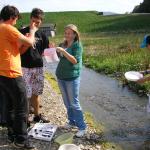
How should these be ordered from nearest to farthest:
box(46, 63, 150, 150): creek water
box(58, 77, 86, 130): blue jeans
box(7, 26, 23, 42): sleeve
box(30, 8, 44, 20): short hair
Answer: box(7, 26, 23, 42): sleeve < box(30, 8, 44, 20): short hair < box(58, 77, 86, 130): blue jeans < box(46, 63, 150, 150): creek water

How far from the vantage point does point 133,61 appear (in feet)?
49.8

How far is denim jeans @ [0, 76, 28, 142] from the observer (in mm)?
6117

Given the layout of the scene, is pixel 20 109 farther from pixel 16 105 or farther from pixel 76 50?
pixel 76 50

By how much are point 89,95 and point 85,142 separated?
5124 mm

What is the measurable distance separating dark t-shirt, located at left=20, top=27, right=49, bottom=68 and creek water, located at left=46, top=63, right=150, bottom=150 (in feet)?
6.03

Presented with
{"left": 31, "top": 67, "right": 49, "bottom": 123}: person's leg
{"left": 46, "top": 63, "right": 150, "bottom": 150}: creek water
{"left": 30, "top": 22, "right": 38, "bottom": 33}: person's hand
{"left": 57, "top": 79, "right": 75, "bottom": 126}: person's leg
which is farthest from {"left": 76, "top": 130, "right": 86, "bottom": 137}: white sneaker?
{"left": 30, "top": 22, "right": 38, "bottom": 33}: person's hand

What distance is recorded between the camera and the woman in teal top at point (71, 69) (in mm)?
6773

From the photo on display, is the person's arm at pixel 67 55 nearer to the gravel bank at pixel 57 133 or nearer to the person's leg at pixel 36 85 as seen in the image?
the person's leg at pixel 36 85

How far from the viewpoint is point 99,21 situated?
5112 centimetres

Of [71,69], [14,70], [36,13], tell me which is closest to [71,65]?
[71,69]

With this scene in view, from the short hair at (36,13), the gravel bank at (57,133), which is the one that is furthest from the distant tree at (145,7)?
the short hair at (36,13)

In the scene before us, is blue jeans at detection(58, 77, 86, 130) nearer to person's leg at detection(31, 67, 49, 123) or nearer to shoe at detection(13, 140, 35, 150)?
person's leg at detection(31, 67, 49, 123)

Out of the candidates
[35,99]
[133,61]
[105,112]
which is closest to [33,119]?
[35,99]

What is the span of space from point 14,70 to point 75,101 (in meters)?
1.39
